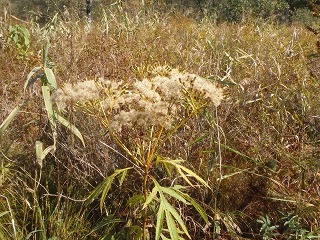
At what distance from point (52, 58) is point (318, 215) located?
7.62 ft

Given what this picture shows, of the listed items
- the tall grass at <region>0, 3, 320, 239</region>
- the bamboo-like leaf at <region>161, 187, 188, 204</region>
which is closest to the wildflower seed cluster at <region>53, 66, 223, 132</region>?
the tall grass at <region>0, 3, 320, 239</region>

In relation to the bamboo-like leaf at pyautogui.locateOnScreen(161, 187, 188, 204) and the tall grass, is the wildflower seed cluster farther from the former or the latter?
the bamboo-like leaf at pyautogui.locateOnScreen(161, 187, 188, 204)

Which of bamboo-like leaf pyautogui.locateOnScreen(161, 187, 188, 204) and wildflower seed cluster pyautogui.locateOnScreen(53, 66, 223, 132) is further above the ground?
wildflower seed cluster pyautogui.locateOnScreen(53, 66, 223, 132)

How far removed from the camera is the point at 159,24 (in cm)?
464

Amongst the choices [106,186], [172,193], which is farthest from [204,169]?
[106,186]

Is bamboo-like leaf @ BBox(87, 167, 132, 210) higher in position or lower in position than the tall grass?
higher

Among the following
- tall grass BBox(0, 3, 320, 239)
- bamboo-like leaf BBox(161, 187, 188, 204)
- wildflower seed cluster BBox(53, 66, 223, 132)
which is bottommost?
tall grass BBox(0, 3, 320, 239)

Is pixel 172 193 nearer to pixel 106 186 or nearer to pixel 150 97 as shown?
pixel 106 186

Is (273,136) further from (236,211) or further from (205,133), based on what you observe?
(236,211)

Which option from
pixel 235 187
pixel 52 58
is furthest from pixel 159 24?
pixel 235 187

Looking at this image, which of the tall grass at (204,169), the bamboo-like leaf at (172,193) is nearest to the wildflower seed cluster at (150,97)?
the tall grass at (204,169)

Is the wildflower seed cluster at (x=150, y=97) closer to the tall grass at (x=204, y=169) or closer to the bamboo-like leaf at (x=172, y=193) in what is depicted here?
the tall grass at (x=204, y=169)

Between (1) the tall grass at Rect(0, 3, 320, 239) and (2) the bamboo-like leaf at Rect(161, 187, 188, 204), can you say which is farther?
(1) the tall grass at Rect(0, 3, 320, 239)

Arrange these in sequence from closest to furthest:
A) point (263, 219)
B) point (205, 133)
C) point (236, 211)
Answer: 1. point (263, 219)
2. point (236, 211)
3. point (205, 133)
